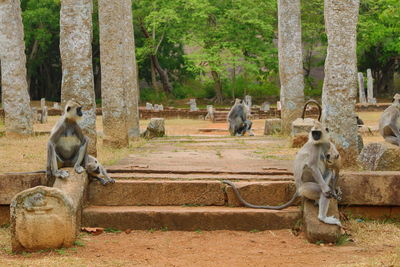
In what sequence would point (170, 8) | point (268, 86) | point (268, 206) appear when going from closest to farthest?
point (268, 206) < point (170, 8) < point (268, 86)

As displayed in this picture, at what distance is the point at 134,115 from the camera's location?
50.5 ft

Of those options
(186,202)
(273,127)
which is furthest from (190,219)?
(273,127)

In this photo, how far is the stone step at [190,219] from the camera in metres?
7.73

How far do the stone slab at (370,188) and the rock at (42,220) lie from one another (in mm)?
3471

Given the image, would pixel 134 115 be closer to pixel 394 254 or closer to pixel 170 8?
pixel 394 254

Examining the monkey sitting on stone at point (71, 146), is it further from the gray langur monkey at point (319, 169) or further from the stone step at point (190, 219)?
the gray langur monkey at point (319, 169)

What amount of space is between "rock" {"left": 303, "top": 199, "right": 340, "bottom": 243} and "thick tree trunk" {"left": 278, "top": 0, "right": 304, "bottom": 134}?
859 cm

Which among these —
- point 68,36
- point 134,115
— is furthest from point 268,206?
point 134,115

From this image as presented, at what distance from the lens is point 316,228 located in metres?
7.21

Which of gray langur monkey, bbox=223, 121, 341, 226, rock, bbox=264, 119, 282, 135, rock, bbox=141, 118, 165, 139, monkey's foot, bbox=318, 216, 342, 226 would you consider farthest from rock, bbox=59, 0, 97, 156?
rock, bbox=264, 119, 282, 135

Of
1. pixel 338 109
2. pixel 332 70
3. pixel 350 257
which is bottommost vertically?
pixel 350 257

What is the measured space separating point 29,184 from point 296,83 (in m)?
9.25

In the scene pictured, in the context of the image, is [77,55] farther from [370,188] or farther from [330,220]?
[330,220]

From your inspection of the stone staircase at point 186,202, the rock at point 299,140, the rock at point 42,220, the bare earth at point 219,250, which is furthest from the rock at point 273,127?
the rock at point 42,220
